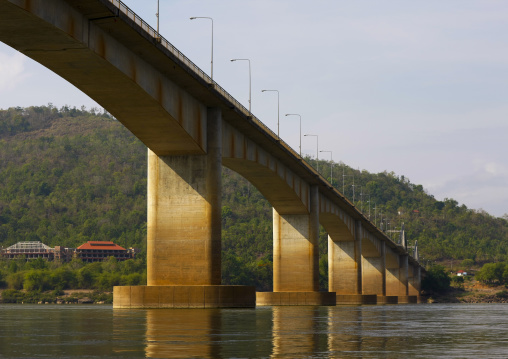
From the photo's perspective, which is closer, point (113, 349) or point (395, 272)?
point (113, 349)

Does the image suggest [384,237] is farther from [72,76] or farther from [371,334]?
[371,334]

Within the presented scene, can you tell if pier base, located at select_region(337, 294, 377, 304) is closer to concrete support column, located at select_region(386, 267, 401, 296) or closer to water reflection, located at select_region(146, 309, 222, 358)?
concrete support column, located at select_region(386, 267, 401, 296)

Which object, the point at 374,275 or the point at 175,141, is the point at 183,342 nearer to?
the point at 175,141

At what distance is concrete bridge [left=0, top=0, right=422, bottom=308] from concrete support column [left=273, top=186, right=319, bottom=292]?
0.37 ft

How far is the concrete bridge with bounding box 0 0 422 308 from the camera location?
1319 inches

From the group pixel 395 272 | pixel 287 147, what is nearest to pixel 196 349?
pixel 287 147

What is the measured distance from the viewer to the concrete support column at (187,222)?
4903cm

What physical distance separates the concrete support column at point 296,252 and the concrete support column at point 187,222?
3256 cm

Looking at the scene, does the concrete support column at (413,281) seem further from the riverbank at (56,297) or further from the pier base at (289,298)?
the pier base at (289,298)

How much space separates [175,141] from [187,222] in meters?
4.95

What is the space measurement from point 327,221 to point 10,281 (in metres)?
98.9

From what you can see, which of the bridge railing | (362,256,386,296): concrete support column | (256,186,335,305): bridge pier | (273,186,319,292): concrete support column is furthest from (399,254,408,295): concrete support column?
the bridge railing

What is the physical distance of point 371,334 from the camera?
22.1 m

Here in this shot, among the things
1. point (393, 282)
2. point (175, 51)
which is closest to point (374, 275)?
point (393, 282)
